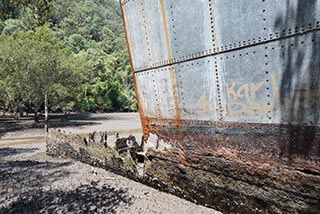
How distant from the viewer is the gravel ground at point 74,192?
6.36 meters

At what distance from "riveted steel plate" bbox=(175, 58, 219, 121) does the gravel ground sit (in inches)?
93.5

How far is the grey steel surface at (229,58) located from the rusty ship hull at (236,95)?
15mm

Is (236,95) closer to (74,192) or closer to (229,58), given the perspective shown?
(229,58)

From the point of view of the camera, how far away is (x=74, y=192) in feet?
24.7

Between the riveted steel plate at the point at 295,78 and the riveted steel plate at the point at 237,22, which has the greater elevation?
the riveted steel plate at the point at 237,22

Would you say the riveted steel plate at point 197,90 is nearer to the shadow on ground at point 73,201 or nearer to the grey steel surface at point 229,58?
the grey steel surface at point 229,58

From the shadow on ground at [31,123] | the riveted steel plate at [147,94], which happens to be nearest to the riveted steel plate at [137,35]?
the riveted steel plate at [147,94]

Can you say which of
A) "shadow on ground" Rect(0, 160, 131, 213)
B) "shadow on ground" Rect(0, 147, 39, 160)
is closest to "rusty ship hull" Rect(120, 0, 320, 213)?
"shadow on ground" Rect(0, 160, 131, 213)

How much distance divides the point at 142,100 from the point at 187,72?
1934 mm

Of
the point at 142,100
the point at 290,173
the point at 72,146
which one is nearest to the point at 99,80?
the point at 72,146

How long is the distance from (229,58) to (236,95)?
68 centimetres

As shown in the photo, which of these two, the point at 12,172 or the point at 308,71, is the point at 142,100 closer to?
the point at 308,71

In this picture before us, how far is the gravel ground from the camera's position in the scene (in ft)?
20.9

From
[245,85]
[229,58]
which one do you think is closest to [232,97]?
[245,85]
